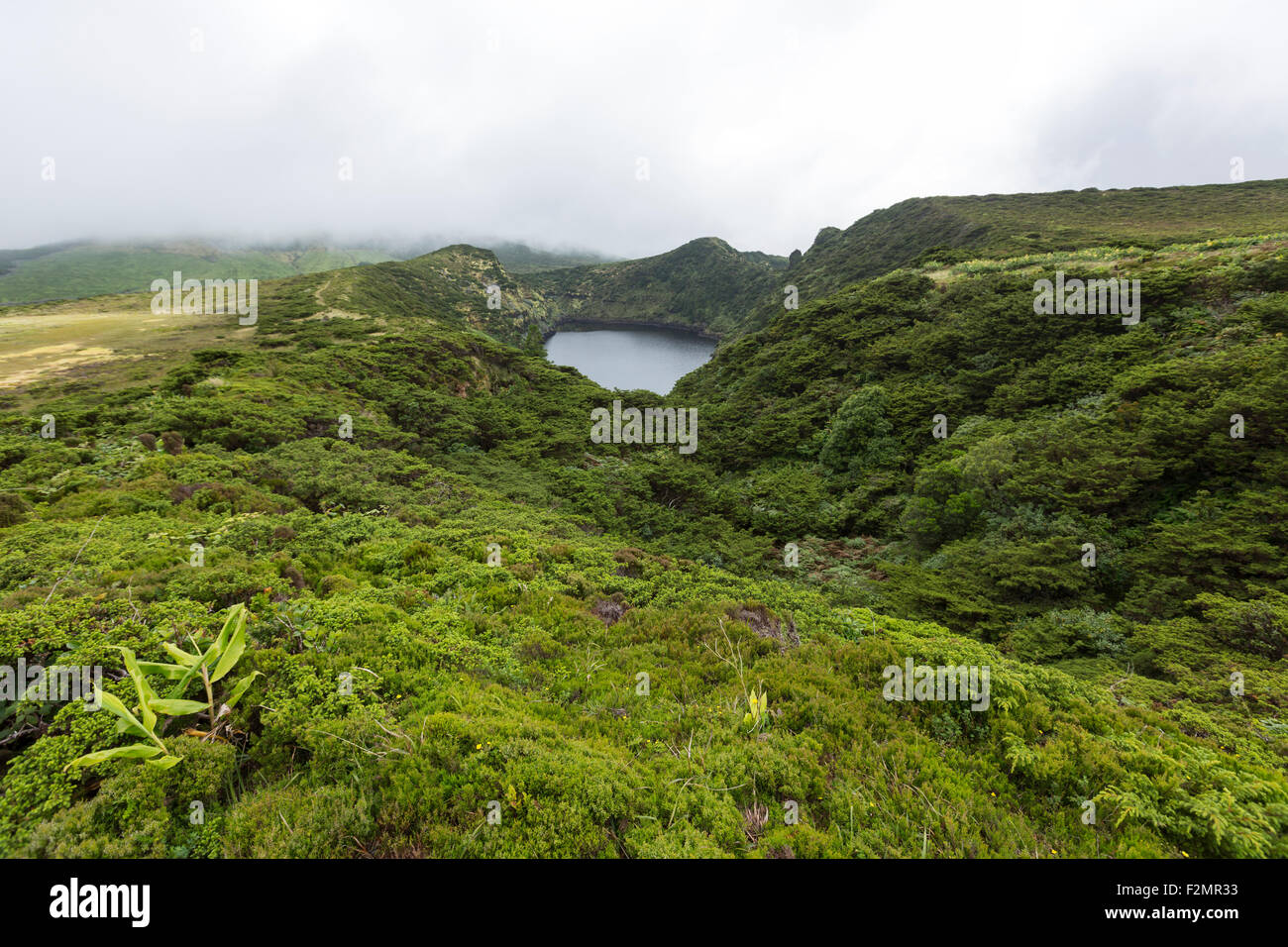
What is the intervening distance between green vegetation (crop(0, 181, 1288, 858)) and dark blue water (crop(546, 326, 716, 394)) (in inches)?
1816

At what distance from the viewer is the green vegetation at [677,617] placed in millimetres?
3998

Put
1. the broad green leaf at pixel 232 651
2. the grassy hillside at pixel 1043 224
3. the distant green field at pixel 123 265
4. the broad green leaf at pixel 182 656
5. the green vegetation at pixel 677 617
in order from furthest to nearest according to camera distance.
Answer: the distant green field at pixel 123 265
the grassy hillside at pixel 1043 224
the broad green leaf at pixel 232 651
the broad green leaf at pixel 182 656
the green vegetation at pixel 677 617

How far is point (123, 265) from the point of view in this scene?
Result: 133250mm

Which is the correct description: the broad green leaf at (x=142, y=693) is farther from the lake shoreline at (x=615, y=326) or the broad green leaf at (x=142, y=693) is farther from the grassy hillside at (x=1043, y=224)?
the lake shoreline at (x=615, y=326)

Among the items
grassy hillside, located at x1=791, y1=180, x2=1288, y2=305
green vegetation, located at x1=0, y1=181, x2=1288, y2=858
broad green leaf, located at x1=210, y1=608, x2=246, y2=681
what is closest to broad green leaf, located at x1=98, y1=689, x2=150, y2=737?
green vegetation, located at x1=0, y1=181, x2=1288, y2=858

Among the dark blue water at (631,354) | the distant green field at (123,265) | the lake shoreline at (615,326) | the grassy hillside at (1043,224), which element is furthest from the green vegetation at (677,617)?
the distant green field at (123,265)

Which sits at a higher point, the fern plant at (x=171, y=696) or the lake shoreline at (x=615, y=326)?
the lake shoreline at (x=615, y=326)

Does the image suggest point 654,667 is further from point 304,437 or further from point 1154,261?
point 1154,261

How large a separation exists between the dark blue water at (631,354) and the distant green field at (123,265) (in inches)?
3846

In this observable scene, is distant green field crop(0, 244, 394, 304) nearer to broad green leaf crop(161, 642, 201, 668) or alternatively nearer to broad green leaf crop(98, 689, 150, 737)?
broad green leaf crop(161, 642, 201, 668)

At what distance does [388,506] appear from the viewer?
40.0 ft

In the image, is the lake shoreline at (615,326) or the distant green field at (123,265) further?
the lake shoreline at (615,326)
